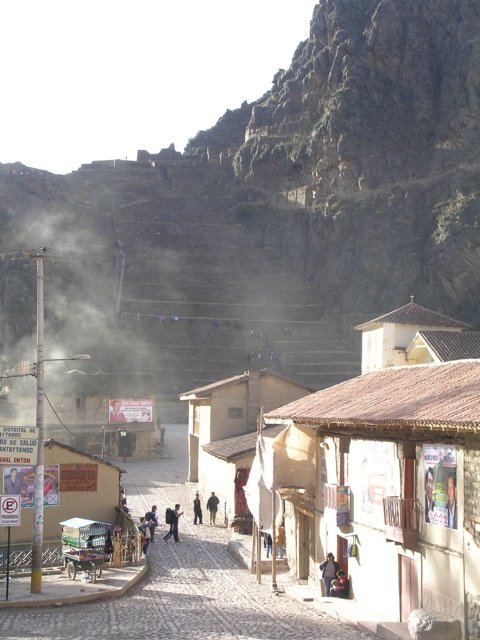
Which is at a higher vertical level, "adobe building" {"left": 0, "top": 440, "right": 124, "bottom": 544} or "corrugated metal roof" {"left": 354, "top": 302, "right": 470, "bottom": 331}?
"corrugated metal roof" {"left": 354, "top": 302, "right": 470, "bottom": 331}

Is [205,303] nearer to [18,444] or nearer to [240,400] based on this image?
[240,400]

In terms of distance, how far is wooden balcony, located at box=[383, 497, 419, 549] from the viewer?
58.0 feet

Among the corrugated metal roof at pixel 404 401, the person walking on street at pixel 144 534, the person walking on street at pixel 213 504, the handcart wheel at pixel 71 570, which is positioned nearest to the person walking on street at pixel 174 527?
the person walking on street at pixel 144 534

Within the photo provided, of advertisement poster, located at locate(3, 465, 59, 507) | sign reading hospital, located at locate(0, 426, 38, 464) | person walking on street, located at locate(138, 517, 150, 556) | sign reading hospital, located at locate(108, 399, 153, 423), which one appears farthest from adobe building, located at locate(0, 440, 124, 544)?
sign reading hospital, located at locate(108, 399, 153, 423)

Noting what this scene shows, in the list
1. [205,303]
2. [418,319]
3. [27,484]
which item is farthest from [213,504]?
[205,303]

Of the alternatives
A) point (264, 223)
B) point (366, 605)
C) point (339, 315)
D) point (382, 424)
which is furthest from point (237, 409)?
point (264, 223)

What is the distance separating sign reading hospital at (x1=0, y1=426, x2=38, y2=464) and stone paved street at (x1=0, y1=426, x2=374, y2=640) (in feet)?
11.4

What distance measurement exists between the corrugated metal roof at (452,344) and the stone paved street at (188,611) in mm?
9689

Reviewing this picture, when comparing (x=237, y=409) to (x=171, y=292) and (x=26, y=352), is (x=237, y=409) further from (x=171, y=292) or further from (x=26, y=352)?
(x=171, y=292)

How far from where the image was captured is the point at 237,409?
42.2m

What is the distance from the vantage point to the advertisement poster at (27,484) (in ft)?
94.6

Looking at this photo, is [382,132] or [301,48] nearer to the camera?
[382,132]

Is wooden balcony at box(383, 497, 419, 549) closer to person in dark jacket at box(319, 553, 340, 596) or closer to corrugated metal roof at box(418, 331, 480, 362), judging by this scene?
person in dark jacket at box(319, 553, 340, 596)

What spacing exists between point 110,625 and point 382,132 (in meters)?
79.6
